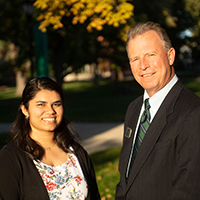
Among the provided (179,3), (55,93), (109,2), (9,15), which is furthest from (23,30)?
(179,3)

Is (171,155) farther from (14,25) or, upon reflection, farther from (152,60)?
(14,25)

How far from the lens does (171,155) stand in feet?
6.94

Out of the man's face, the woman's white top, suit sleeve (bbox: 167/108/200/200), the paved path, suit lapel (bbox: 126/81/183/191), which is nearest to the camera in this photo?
suit sleeve (bbox: 167/108/200/200)

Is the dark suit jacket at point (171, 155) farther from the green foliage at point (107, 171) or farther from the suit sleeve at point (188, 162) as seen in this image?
the green foliage at point (107, 171)

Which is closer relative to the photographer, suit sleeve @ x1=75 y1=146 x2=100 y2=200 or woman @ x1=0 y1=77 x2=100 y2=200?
woman @ x1=0 y1=77 x2=100 y2=200

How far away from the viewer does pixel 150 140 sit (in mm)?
2266

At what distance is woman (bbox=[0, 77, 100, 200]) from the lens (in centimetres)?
243

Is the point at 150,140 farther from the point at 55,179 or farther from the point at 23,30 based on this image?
the point at 23,30

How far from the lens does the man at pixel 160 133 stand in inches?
79.7

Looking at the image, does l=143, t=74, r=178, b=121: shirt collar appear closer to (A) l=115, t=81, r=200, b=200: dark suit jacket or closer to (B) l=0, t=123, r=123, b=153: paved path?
(A) l=115, t=81, r=200, b=200: dark suit jacket

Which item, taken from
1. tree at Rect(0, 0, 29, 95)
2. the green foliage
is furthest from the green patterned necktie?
tree at Rect(0, 0, 29, 95)

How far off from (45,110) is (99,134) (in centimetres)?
779

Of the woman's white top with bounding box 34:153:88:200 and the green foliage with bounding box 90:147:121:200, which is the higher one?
the woman's white top with bounding box 34:153:88:200

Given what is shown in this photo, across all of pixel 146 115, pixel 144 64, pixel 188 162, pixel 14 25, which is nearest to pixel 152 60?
pixel 144 64
